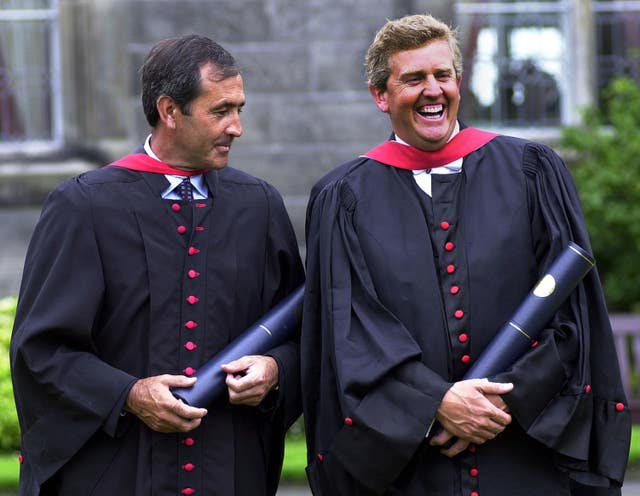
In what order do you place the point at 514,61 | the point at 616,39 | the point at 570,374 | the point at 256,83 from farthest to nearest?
the point at 616,39
the point at 514,61
the point at 256,83
the point at 570,374

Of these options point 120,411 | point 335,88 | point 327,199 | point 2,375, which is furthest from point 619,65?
point 120,411

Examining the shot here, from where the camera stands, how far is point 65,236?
13.7 feet

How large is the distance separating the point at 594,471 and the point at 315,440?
0.91 meters

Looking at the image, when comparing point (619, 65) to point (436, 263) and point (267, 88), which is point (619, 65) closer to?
point (267, 88)

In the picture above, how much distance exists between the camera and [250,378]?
406 cm

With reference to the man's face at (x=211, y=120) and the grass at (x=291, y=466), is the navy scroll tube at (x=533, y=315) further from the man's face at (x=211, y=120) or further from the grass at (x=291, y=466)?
the grass at (x=291, y=466)

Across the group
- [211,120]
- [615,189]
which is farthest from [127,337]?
[615,189]

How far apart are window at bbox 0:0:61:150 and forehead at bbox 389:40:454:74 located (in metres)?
6.24

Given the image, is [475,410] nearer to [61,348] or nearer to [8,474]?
[61,348]

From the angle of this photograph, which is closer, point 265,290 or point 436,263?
point 436,263

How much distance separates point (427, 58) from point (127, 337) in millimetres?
1353

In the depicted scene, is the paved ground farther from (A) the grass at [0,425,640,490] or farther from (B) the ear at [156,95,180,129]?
(B) the ear at [156,95,180,129]

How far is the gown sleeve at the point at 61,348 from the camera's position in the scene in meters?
4.05

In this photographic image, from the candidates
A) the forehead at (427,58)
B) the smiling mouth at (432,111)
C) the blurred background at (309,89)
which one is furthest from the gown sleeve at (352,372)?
the blurred background at (309,89)
